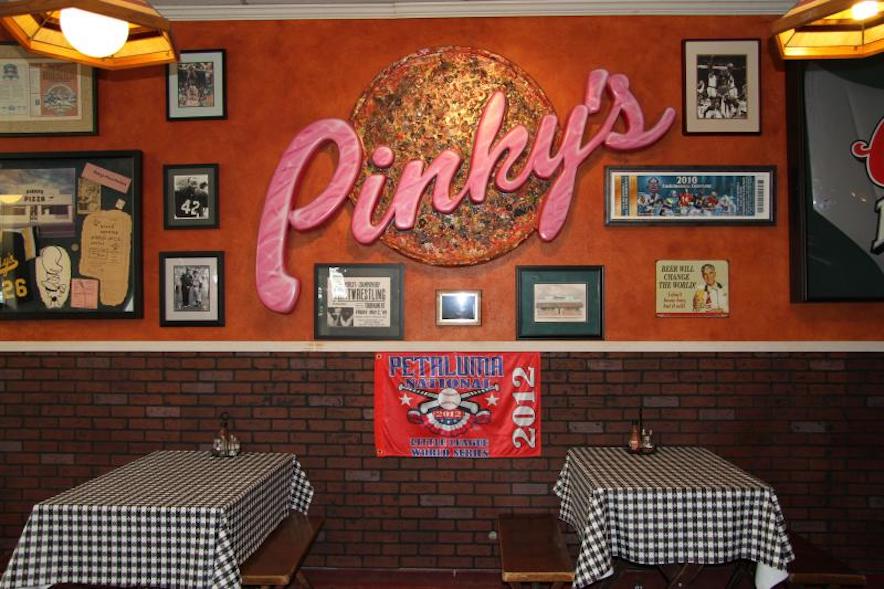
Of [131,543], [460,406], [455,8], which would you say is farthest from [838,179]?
[131,543]

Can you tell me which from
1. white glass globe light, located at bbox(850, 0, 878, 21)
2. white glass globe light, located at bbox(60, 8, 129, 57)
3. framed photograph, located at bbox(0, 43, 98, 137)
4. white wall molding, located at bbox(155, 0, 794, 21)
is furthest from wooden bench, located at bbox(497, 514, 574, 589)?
framed photograph, located at bbox(0, 43, 98, 137)

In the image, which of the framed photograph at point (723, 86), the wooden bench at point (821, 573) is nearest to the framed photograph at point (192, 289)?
the framed photograph at point (723, 86)

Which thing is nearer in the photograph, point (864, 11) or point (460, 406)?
point (864, 11)

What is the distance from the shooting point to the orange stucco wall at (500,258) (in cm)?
399

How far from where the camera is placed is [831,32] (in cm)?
272

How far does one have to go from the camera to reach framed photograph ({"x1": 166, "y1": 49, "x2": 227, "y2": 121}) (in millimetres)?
4082

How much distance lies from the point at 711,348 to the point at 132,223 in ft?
13.2

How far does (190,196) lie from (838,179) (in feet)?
14.2

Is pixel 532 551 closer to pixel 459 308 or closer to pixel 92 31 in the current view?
pixel 459 308

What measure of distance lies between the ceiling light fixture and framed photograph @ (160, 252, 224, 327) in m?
1.65

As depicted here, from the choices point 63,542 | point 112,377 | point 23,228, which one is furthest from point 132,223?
point 63,542

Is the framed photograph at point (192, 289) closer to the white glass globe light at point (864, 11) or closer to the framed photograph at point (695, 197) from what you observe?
the framed photograph at point (695, 197)

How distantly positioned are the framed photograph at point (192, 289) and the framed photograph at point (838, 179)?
153 inches

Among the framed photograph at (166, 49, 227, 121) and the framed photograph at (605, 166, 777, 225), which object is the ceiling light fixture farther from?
the framed photograph at (605, 166, 777, 225)
